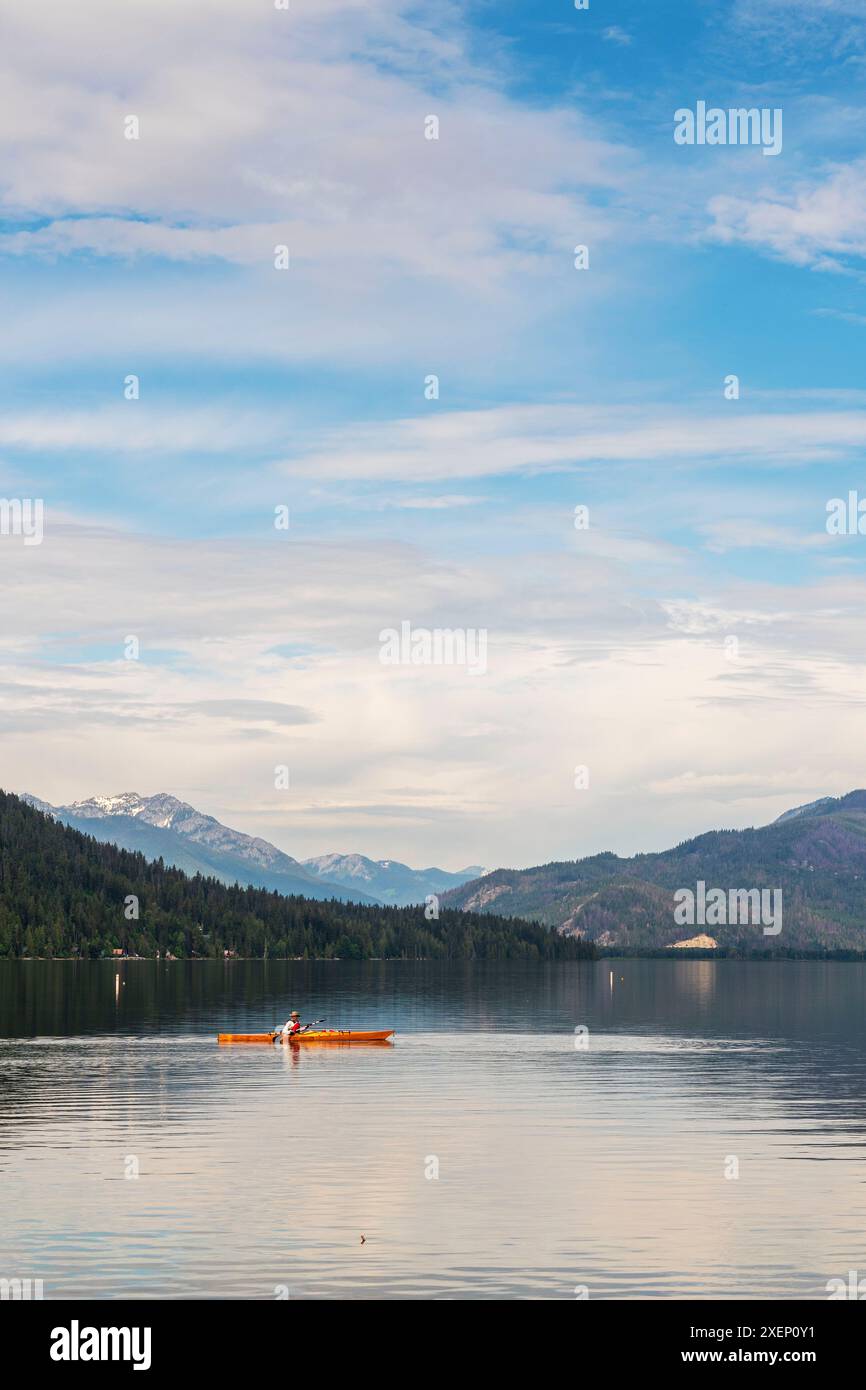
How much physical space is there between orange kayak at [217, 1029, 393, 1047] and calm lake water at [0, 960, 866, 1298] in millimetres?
8078

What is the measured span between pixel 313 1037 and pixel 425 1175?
77877mm

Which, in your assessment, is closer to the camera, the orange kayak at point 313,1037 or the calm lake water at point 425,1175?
the calm lake water at point 425,1175

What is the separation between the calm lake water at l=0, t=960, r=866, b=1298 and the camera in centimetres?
4947

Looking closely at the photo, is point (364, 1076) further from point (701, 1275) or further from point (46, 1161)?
point (701, 1275)

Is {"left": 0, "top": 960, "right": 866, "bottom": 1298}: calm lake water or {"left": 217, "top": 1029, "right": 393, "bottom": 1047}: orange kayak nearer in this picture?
{"left": 0, "top": 960, "right": 866, "bottom": 1298}: calm lake water

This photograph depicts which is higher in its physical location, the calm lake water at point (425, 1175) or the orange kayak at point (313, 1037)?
the calm lake water at point (425, 1175)

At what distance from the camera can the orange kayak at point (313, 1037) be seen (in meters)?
140

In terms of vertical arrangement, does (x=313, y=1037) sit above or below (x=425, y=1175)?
below

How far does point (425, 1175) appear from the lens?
222 ft

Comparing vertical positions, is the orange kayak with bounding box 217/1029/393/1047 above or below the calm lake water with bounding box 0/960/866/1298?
below

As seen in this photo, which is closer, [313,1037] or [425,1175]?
[425,1175]

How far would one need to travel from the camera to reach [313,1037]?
472 ft

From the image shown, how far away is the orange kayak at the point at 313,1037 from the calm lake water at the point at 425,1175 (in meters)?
8.08
